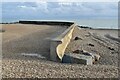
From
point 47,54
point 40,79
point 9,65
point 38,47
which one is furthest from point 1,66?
point 38,47

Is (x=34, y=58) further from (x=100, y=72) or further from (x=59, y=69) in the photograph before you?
(x=100, y=72)

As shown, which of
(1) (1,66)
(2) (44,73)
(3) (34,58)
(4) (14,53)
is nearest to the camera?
(2) (44,73)

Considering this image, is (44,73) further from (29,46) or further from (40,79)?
(29,46)

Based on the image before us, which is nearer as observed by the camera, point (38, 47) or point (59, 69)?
point (59, 69)

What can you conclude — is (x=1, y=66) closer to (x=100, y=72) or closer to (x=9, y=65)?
(x=9, y=65)

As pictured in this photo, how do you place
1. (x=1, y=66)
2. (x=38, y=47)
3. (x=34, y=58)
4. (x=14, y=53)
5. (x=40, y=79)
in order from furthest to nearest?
(x=38, y=47) → (x=14, y=53) → (x=34, y=58) → (x=1, y=66) → (x=40, y=79)

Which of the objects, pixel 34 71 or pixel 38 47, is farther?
pixel 38 47

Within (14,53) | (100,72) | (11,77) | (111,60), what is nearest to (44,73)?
(11,77)

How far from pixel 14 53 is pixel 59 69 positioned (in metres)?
4.27

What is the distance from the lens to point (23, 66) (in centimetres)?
1080

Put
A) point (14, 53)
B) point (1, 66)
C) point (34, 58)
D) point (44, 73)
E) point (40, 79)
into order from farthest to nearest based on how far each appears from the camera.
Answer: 1. point (14, 53)
2. point (34, 58)
3. point (1, 66)
4. point (44, 73)
5. point (40, 79)

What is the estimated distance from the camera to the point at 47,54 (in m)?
14.1

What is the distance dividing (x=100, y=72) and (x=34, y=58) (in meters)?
3.68

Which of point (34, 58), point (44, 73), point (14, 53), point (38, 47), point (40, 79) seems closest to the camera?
point (40, 79)
